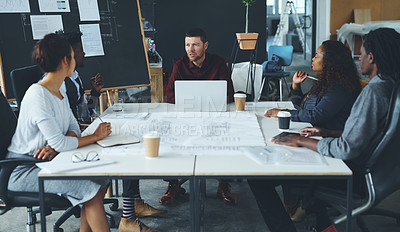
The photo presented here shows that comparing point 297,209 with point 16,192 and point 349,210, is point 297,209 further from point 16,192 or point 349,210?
point 16,192

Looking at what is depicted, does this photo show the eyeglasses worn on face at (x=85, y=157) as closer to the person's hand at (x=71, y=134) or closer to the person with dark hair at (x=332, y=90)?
the person's hand at (x=71, y=134)

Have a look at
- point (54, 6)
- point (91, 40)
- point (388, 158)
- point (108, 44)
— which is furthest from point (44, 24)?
point (388, 158)

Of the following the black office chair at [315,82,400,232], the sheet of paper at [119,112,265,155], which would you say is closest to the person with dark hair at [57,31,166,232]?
the sheet of paper at [119,112,265,155]

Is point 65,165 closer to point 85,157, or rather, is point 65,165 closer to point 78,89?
point 85,157

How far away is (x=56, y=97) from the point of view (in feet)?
7.16

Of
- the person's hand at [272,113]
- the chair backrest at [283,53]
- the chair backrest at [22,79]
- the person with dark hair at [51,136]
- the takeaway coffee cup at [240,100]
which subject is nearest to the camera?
the person with dark hair at [51,136]

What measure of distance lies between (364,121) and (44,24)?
9.33ft

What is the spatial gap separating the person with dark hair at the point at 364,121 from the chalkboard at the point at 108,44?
2.31 meters

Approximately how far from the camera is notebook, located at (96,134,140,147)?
6.99 ft

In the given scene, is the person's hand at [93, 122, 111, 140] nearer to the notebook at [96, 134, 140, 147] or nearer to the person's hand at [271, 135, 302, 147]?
the notebook at [96, 134, 140, 147]

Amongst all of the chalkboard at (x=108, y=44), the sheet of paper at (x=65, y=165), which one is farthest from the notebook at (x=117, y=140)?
the chalkboard at (x=108, y=44)

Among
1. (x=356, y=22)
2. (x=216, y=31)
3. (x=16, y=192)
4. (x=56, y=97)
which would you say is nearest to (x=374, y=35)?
(x=56, y=97)

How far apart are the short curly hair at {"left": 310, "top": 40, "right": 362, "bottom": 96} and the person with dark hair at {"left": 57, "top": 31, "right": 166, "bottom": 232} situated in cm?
130

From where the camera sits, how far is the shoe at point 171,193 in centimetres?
316
